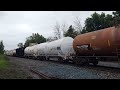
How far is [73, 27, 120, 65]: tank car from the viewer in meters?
17.3

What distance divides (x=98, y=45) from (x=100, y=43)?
0.44 meters

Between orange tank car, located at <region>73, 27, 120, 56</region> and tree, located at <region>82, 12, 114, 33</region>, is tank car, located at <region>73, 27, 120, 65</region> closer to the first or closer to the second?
orange tank car, located at <region>73, 27, 120, 56</region>

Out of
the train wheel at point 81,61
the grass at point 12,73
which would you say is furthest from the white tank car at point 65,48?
the grass at point 12,73

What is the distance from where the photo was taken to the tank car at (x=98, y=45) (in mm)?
17297

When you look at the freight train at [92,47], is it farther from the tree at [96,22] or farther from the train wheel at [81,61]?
the tree at [96,22]

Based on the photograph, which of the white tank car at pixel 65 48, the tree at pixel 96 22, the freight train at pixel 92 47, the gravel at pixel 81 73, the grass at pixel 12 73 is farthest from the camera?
the tree at pixel 96 22

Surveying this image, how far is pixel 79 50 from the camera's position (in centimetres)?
2373

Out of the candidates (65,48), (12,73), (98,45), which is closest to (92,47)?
(98,45)
